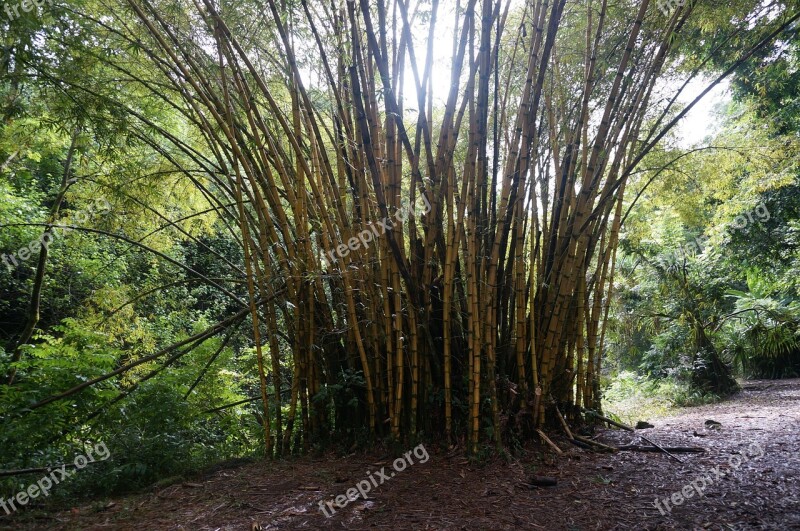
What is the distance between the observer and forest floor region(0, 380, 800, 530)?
1.75m

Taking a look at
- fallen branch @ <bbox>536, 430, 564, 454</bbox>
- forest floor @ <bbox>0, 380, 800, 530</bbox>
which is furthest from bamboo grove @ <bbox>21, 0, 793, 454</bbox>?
forest floor @ <bbox>0, 380, 800, 530</bbox>

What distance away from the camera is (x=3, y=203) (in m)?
4.89

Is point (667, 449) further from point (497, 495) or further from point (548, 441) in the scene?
point (497, 495)

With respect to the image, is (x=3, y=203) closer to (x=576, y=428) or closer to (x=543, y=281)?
(x=543, y=281)

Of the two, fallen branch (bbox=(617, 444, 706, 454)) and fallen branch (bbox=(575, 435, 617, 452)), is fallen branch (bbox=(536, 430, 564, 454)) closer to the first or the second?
fallen branch (bbox=(575, 435, 617, 452))

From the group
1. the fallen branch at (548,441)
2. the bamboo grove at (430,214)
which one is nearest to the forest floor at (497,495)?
the fallen branch at (548,441)

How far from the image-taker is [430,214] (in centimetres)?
248

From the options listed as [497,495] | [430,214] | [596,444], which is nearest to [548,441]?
[596,444]

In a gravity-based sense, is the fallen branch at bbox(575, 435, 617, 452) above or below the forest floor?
above

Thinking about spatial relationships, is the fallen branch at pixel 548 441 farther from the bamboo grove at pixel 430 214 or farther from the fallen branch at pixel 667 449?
the fallen branch at pixel 667 449

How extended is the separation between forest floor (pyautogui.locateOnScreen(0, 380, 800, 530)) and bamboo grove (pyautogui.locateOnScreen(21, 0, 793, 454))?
0.24 m

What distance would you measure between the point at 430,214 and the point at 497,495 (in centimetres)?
130

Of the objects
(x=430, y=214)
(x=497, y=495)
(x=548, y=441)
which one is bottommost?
(x=497, y=495)

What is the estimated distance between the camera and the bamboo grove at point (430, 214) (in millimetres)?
2240
